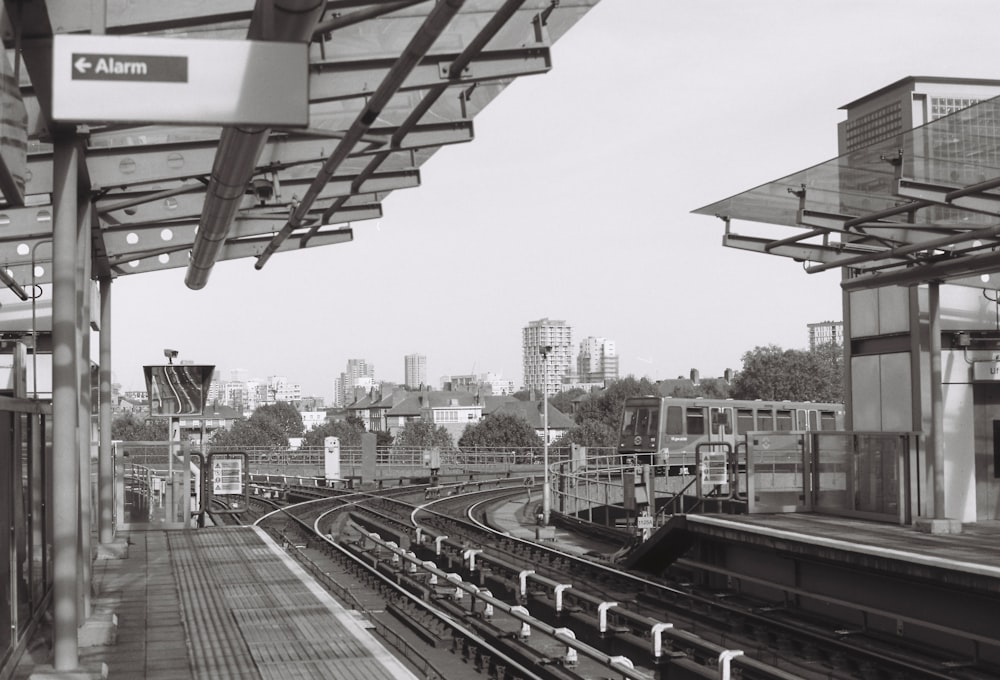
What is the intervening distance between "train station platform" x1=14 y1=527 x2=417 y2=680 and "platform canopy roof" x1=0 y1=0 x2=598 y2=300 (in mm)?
3532

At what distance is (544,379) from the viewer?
25.0m

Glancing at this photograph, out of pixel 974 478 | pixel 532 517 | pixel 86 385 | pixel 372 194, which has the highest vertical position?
pixel 372 194

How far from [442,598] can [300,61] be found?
33.6ft

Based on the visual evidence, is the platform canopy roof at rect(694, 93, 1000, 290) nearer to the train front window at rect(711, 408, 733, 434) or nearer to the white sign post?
the train front window at rect(711, 408, 733, 434)

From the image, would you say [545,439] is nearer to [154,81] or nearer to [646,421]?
[646,421]

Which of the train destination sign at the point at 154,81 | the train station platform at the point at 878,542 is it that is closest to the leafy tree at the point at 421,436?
the train station platform at the point at 878,542

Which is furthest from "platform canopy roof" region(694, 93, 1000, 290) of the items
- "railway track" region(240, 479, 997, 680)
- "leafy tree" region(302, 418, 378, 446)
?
"leafy tree" region(302, 418, 378, 446)

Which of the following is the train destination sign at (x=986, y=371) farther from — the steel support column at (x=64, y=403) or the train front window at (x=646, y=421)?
the train front window at (x=646, y=421)

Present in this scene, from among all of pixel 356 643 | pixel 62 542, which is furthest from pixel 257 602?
pixel 62 542

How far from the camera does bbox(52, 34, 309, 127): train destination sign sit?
15.3 ft

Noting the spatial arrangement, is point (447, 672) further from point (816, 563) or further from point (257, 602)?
point (816, 563)

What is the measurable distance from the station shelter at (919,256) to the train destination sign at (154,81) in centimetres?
701

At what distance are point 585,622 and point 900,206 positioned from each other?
581 cm

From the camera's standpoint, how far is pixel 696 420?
108 feet
